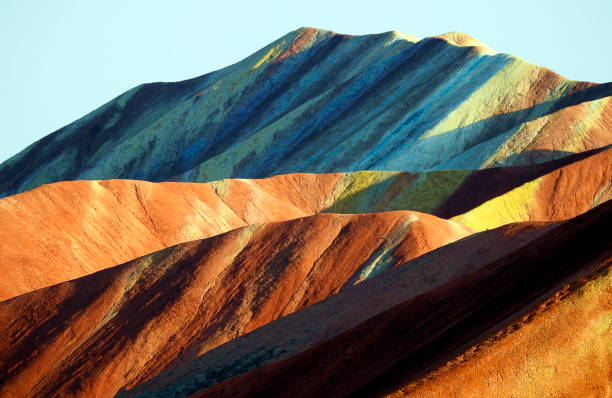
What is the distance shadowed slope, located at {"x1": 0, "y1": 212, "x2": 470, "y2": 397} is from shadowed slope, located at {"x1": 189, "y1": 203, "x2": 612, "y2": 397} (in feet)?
47.2

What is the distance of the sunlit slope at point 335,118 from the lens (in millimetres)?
67438

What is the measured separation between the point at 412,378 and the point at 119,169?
262 ft

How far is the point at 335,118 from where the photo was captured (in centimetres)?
8188

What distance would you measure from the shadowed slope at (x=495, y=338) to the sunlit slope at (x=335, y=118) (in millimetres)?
42164

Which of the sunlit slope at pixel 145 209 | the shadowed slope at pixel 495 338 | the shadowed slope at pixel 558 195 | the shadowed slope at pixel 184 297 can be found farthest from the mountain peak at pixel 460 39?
the shadowed slope at pixel 495 338

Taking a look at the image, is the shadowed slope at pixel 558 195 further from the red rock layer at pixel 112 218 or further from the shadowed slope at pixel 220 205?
the red rock layer at pixel 112 218

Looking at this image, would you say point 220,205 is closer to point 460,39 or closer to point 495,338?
point 460,39

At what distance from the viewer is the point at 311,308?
104ft

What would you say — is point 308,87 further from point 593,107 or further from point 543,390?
point 543,390

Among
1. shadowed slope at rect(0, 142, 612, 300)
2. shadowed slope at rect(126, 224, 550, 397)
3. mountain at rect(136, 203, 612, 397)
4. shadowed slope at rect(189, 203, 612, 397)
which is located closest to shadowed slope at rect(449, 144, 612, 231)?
shadowed slope at rect(0, 142, 612, 300)

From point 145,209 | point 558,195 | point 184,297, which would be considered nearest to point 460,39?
point 558,195

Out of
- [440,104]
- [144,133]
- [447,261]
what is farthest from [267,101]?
[447,261]

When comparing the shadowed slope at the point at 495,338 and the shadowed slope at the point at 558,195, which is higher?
the shadowed slope at the point at 495,338

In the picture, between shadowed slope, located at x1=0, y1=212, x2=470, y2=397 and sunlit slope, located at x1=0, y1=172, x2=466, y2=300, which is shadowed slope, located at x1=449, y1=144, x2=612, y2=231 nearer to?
sunlit slope, located at x1=0, y1=172, x2=466, y2=300
